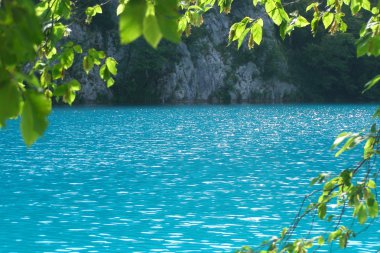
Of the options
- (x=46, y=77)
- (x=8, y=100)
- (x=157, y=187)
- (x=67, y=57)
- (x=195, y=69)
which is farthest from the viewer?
(x=195, y=69)

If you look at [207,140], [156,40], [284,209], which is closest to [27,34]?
[156,40]

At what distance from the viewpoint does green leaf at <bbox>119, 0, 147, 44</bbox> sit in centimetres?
167

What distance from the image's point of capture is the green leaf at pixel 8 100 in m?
1.64

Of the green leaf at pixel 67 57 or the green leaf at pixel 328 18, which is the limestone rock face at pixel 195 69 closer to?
the green leaf at pixel 328 18

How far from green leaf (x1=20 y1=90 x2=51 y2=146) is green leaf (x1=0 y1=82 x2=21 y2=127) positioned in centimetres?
2

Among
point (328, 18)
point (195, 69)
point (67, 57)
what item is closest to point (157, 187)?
point (328, 18)

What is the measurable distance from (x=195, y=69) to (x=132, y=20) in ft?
286

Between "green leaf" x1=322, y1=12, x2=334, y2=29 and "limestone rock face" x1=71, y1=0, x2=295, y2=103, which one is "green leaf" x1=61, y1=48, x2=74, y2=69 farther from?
"limestone rock face" x1=71, y1=0, x2=295, y2=103

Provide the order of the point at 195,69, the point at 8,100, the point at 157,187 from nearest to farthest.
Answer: the point at 8,100, the point at 157,187, the point at 195,69

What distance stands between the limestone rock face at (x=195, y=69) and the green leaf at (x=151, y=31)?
80467 millimetres

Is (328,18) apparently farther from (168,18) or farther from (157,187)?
(157,187)

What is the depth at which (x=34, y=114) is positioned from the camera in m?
1.69

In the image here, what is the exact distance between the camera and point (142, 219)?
1833cm

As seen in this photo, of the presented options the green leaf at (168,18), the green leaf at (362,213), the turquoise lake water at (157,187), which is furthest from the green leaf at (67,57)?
the turquoise lake water at (157,187)
